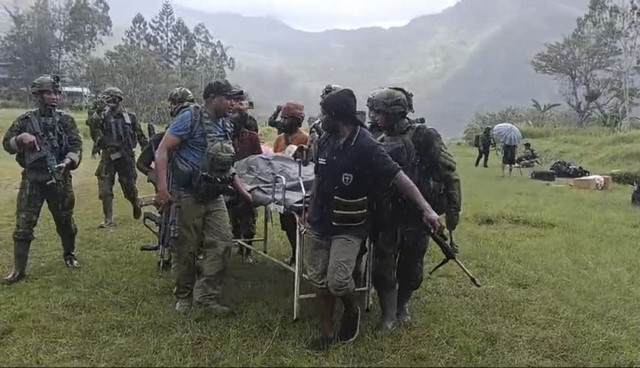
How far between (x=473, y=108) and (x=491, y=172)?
7290cm

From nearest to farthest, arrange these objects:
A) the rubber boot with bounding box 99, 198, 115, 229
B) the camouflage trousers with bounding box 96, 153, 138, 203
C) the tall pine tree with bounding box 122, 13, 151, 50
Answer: the camouflage trousers with bounding box 96, 153, 138, 203 < the rubber boot with bounding box 99, 198, 115, 229 < the tall pine tree with bounding box 122, 13, 151, 50

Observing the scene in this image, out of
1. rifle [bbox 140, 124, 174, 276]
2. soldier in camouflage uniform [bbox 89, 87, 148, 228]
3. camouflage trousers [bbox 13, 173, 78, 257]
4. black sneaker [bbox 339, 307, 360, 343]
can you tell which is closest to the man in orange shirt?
rifle [bbox 140, 124, 174, 276]

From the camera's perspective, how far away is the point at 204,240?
16.3 feet

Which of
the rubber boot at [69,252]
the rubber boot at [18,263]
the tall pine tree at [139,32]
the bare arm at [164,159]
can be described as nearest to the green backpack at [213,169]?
the bare arm at [164,159]

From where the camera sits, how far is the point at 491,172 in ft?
64.2

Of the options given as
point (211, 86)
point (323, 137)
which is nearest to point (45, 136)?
point (211, 86)

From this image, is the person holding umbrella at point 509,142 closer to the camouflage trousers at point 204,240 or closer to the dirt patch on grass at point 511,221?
the dirt patch on grass at point 511,221

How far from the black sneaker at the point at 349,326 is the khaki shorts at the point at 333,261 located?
0.29m

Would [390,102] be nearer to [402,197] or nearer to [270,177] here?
[402,197]

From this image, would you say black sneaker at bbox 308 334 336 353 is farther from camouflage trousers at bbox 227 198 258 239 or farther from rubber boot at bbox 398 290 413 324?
Answer: camouflage trousers at bbox 227 198 258 239

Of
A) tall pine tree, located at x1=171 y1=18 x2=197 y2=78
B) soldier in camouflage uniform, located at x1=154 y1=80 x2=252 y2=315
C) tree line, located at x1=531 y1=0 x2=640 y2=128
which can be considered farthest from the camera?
tall pine tree, located at x1=171 y1=18 x2=197 y2=78

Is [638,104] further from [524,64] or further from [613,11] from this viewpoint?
[524,64]

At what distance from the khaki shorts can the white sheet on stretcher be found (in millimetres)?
616

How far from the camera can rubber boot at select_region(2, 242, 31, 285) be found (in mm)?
5828
